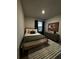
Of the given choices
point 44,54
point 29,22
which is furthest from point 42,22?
point 44,54

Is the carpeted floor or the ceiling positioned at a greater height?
the ceiling

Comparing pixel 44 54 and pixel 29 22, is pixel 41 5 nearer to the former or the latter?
pixel 29 22

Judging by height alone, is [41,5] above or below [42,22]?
above

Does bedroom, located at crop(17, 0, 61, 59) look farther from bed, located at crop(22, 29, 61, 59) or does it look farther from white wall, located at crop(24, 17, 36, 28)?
bed, located at crop(22, 29, 61, 59)

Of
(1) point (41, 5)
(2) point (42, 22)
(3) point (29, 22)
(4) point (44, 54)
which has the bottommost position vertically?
(4) point (44, 54)

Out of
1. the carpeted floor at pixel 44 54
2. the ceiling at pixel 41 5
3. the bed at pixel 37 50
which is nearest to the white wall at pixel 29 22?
the ceiling at pixel 41 5

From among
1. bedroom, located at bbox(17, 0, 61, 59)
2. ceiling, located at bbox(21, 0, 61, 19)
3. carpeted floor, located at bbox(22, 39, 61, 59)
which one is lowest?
carpeted floor, located at bbox(22, 39, 61, 59)

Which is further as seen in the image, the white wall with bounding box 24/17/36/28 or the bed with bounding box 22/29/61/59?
the white wall with bounding box 24/17/36/28

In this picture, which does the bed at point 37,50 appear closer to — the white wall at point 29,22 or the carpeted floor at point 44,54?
the carpeted floor at point 44,54

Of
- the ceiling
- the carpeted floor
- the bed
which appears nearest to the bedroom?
the ceiling
